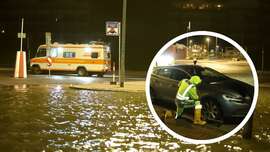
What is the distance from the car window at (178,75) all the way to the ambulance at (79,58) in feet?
104

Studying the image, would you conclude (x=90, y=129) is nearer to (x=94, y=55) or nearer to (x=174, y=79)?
(x=174, y=79)

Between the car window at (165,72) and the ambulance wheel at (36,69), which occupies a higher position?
the car window at (165,72)

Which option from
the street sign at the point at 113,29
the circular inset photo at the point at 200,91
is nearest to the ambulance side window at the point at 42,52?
the street sign at the point at 113,29

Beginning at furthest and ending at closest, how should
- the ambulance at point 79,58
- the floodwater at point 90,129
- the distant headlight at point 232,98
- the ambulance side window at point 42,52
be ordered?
1. the ambulance side window at point 42,52
2. the ambulance at point 79,58
3. the floodwater at point 90,129
4. the distant headlight at point 232,98

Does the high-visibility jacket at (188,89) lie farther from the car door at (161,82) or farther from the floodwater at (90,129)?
the floodwater at (90,129)

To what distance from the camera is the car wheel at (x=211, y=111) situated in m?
3.14

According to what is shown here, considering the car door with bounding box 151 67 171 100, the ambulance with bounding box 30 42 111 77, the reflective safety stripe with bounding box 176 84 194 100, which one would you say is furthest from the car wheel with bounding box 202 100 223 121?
the ambulance with bounding box 30 42 111 77

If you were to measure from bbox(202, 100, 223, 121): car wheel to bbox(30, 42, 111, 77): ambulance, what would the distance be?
1252 inches

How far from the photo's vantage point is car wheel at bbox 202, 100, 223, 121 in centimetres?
314

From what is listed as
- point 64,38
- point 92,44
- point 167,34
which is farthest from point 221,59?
point 64,38

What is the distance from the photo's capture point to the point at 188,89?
3145 millimetres

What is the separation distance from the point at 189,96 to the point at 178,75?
157 millimetres

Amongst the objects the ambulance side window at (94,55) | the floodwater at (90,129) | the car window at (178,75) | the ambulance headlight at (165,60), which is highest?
the ambulance side window at (94,55)

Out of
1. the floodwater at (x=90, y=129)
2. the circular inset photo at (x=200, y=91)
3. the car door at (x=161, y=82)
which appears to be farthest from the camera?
the floodwater at (x=90, y=129)
